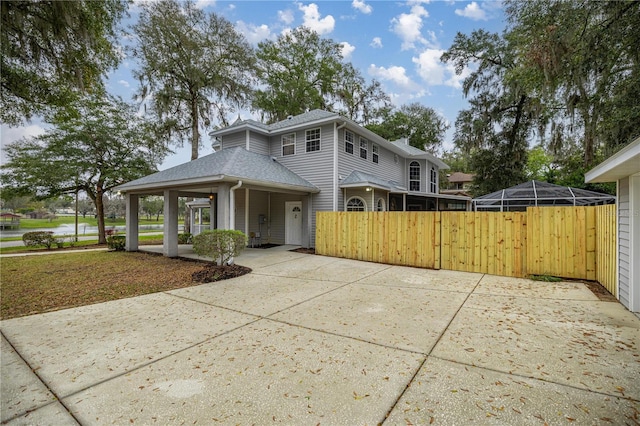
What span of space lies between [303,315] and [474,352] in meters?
2.37

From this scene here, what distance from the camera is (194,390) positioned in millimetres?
2477

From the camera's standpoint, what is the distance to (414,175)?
19.7 m

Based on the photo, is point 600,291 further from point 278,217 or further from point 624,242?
point 278,217

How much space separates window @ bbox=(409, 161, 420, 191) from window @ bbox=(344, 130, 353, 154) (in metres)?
7.83

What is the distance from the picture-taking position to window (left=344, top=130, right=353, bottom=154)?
1307cm

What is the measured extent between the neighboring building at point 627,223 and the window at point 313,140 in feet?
31.9

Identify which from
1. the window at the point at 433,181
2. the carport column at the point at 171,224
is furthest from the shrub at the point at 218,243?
the window at the point at 433,181

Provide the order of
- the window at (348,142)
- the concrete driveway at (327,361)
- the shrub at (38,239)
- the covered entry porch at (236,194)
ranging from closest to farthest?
the concrete driveway at (327,361)
the covered entry porch at (236,194)
the window at (348,142)
the shrub at (38,239)

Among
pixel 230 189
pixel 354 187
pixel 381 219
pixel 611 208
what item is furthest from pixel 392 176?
pixel 611 208

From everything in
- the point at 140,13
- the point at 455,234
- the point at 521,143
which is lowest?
the point at 455,234

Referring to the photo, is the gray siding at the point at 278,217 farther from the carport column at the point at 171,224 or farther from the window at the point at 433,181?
the window at the point at 433,181

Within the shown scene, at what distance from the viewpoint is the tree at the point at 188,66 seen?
52.9 ft

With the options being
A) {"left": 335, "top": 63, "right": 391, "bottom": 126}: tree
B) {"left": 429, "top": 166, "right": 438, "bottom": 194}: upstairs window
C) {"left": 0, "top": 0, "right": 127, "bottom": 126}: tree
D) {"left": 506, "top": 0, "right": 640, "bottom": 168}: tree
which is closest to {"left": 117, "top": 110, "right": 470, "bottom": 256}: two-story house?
{"left": 0, "top": 0, "right": 127, "bottom": 126}: tree

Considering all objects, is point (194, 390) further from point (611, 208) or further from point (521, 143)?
point (521, 143)
